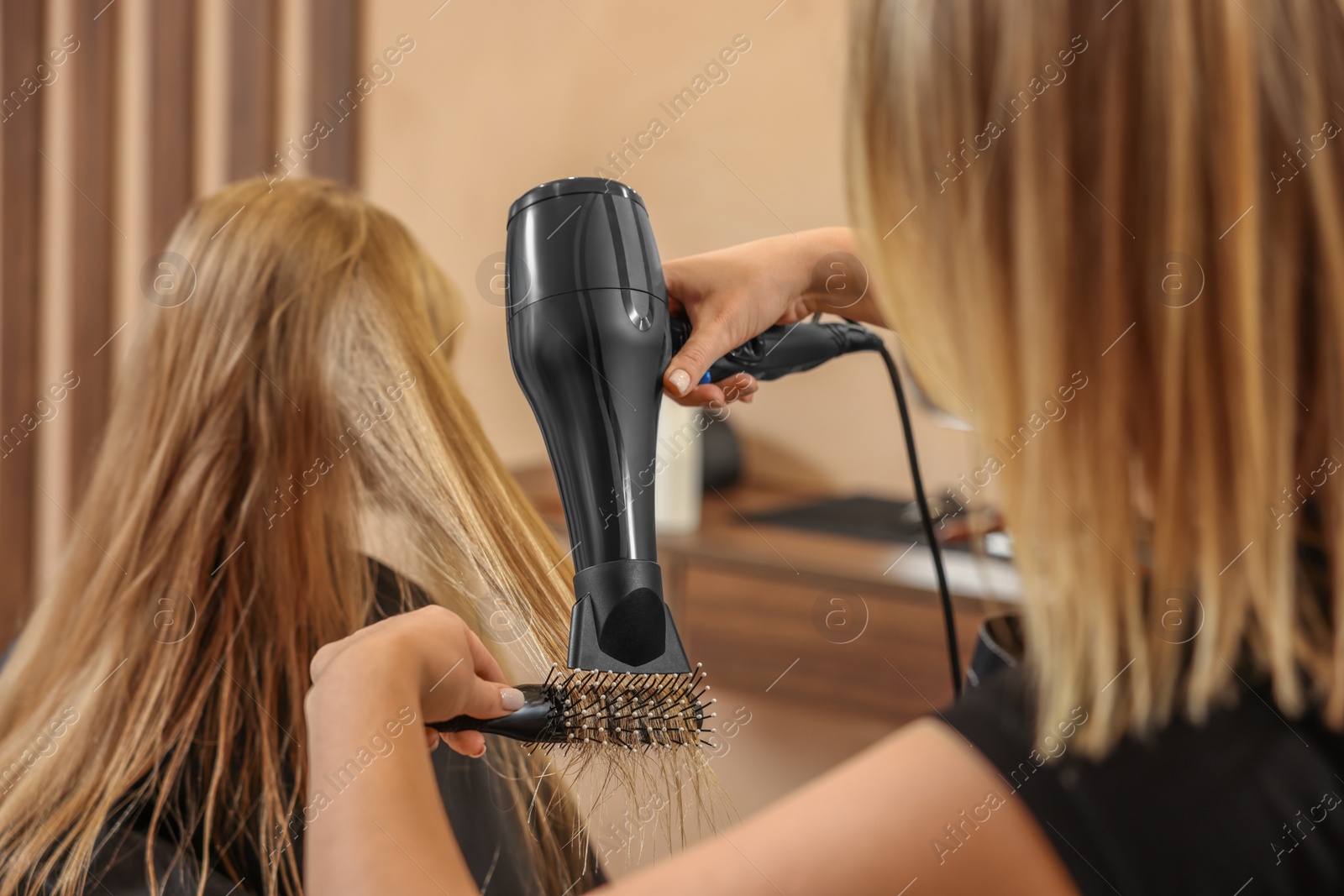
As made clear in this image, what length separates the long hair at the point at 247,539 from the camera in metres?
0.64

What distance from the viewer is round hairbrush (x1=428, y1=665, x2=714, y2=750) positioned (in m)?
0.46

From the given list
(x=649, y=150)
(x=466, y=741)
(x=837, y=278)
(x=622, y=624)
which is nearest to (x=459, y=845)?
(x=466, y=741)

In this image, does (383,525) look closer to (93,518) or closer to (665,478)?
(93,518)

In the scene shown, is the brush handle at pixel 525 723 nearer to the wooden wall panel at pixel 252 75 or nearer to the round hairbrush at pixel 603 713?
the round hairbrush at pixel 603 713

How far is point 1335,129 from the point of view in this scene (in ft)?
1.15

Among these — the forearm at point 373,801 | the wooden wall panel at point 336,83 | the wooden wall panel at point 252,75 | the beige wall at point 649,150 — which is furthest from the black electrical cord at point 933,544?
the wooden wall panel at point 252,75

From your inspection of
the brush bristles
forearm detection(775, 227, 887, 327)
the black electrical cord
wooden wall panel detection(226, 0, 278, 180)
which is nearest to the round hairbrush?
the brush bristles

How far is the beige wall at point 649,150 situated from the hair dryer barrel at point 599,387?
1130mm

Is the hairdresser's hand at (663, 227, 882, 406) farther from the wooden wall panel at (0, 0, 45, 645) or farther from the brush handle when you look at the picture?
the wooden wall panel at (0, 0, 45, 645)

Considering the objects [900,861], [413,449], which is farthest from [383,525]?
[900,861]

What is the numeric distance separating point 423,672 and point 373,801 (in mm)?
74

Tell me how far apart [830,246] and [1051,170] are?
0.32 m

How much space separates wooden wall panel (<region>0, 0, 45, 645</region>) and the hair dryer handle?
2.03 metres

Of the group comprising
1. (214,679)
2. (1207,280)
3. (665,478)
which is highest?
(1207,280)
